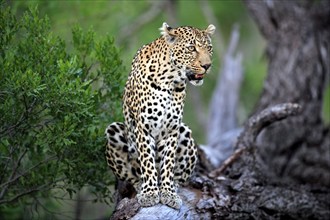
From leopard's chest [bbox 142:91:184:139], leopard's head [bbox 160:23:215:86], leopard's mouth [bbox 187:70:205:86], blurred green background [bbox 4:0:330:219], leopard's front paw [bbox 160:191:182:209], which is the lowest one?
leopard's front paw [bbox 160:191:182:209]

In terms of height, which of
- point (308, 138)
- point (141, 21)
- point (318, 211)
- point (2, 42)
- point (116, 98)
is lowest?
point (318, 211)

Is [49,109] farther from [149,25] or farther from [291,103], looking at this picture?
[149,25]

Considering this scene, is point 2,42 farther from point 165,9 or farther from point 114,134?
point 165,9

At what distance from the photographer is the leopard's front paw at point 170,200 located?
10.7 metres

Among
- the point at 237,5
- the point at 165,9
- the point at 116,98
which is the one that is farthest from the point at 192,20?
the point at 116,98

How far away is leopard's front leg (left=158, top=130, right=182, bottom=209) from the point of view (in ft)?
35.1

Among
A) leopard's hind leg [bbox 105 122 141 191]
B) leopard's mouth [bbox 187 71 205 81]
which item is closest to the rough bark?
leopard's hind leg [bbox 105 122 141 191]

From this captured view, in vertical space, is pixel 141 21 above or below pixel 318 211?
above

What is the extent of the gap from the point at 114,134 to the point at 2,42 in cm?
202

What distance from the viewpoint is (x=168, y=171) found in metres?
10.9

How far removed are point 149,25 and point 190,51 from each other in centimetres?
1809

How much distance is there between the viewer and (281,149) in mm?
16016

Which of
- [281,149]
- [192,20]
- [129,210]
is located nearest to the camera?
[129,210]

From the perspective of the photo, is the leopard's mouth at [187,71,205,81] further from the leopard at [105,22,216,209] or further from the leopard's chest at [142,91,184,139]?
the leopard's chest at [142,91,184,139]
